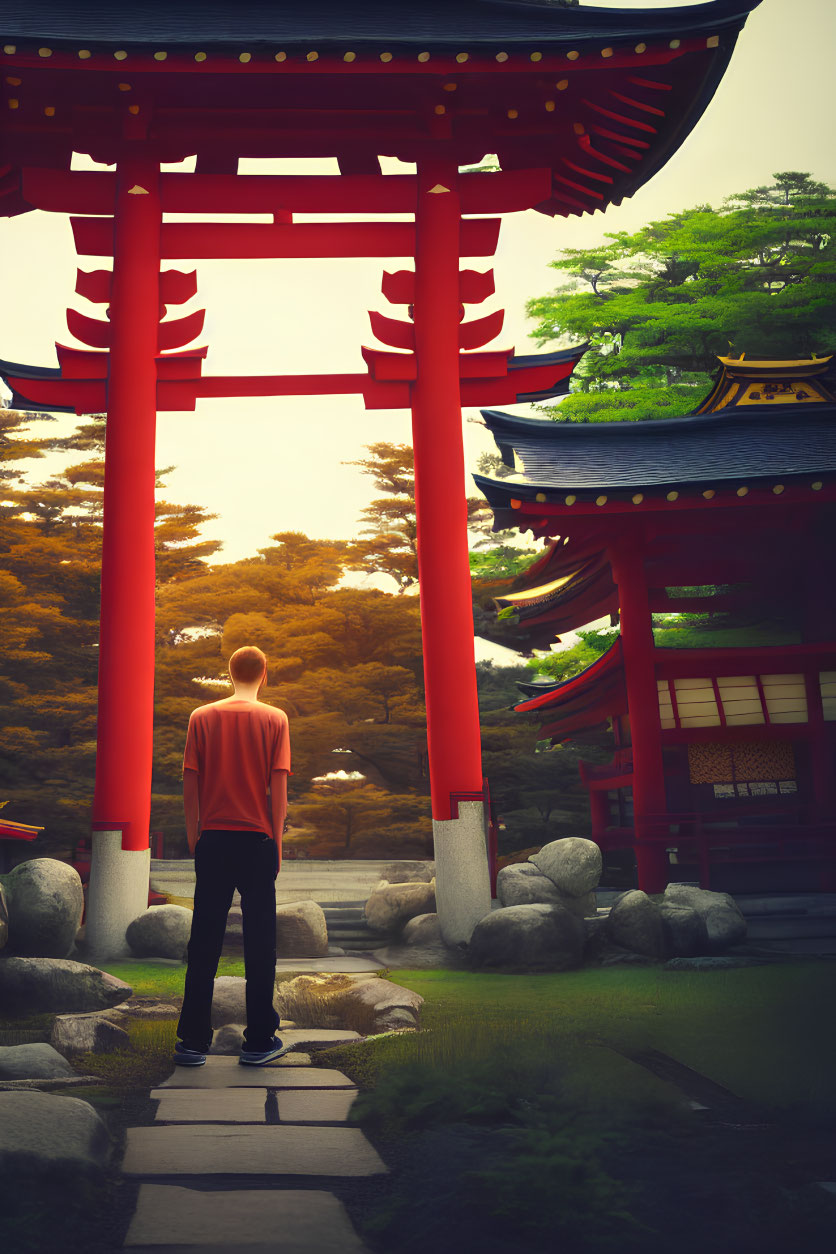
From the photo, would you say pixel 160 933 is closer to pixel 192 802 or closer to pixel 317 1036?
pixel 317 1036

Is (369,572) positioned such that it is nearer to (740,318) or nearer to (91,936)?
(740,318)

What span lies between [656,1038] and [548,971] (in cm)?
235

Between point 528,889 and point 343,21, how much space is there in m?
8.09

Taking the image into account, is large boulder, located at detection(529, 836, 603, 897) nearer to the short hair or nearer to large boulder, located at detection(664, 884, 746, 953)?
large boulder, located at detection(664, 884, 746, 953)

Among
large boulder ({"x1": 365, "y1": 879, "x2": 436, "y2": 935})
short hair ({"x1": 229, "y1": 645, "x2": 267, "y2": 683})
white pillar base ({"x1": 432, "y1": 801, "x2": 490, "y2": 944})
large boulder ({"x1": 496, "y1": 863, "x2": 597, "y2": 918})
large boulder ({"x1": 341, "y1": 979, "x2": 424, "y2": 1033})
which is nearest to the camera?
short hair ({"x1": 229, "y1": 645, "x2": 267, "y2": 683})

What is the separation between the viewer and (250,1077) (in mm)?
3748

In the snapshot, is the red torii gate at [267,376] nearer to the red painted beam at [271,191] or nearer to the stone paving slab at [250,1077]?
the red painted beam at [271,191]

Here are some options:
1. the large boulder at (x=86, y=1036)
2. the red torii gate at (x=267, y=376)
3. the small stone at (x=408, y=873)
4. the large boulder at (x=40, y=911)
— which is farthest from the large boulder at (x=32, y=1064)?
the small stone at (x=408, y=873)

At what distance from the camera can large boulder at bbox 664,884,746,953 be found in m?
7.08

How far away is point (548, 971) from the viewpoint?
6.62m

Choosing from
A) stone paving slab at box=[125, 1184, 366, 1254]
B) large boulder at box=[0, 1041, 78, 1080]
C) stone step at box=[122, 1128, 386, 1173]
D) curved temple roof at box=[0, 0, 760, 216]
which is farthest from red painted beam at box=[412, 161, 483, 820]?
stone paving slab at box=[125, 1184, 366, 1254]

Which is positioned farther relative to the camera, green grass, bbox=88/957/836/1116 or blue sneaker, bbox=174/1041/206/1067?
blue sneaker, bbox=174/1041/206/1067

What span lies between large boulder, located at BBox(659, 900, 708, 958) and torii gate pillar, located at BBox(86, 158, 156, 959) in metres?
4.06

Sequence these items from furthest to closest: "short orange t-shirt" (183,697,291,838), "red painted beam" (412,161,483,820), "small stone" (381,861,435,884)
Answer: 1. "small stone" (381,861,435,884)
2. "red painted beam" (412,161,483,820)
3. "short orange t-shirt" (183,697,291,838)
